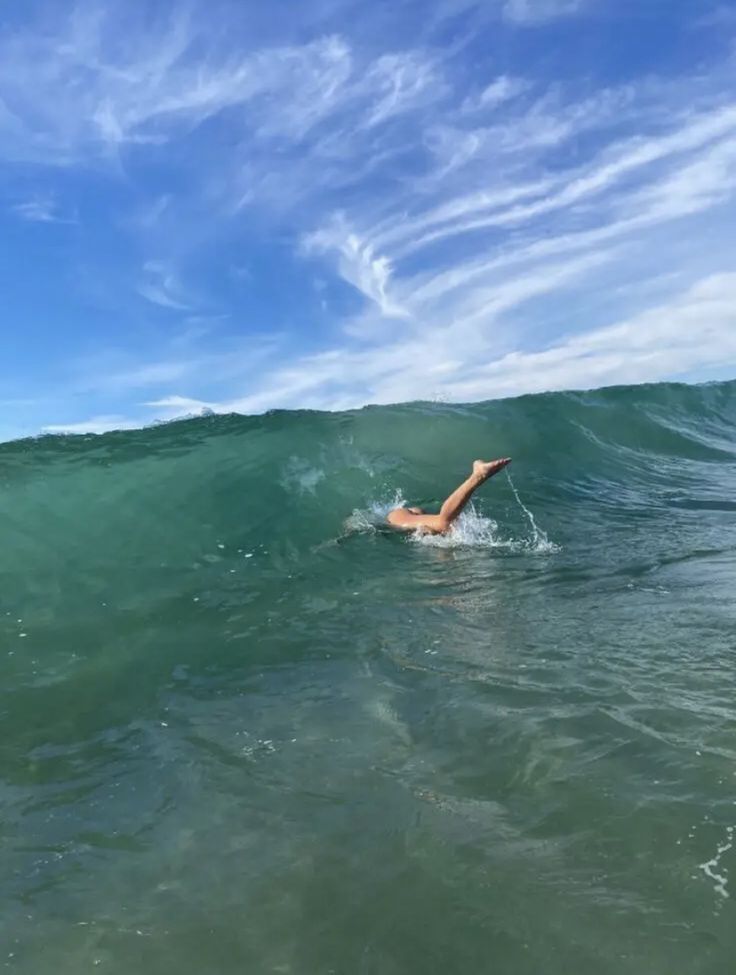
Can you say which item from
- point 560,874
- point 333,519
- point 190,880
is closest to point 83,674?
point 190,880

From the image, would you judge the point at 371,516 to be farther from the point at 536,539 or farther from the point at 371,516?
the point at 536,539

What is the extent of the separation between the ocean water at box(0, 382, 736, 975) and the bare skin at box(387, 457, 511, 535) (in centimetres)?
20

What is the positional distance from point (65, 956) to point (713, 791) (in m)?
2.31

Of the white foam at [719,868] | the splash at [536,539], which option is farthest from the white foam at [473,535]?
the white foam at [719,868]

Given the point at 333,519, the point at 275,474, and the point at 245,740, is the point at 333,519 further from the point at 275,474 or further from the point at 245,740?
the point at 245,740

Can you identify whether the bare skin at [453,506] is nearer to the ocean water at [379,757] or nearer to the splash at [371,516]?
the ocean water at [379,757]

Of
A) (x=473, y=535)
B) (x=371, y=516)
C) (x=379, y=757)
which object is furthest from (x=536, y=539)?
(x=379, y=757)

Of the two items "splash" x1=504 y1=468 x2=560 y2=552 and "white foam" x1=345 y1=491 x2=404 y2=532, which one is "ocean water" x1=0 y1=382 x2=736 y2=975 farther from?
"white foam" x1=345 y1=491 x2=404 y2=532

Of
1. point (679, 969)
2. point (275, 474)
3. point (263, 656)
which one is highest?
point (275, 474)

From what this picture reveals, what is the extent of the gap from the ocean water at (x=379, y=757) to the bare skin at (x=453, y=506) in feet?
0.66

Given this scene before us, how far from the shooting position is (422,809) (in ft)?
9.80

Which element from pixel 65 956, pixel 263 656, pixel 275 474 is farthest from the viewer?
pixel 275 474

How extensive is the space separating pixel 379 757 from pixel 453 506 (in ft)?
18.9

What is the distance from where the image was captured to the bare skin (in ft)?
28.7
